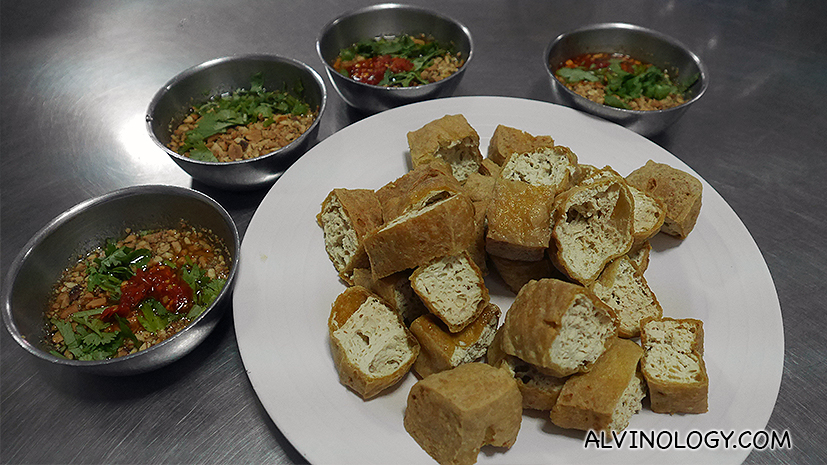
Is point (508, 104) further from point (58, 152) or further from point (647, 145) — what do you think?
point (58, 152)

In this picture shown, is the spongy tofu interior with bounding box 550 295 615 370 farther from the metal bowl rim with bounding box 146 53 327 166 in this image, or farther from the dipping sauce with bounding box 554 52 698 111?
the dipping sauce with bounding box 554 52 698 111

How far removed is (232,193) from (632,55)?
351 cm

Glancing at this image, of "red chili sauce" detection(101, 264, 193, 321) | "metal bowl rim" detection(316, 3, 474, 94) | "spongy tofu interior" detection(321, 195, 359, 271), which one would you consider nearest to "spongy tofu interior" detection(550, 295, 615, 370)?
"spongy tofu interior" detection(321, 195, 359, 271)

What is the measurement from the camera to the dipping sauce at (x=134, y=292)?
2783 mm

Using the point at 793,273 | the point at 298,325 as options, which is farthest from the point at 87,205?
the point at 793,273

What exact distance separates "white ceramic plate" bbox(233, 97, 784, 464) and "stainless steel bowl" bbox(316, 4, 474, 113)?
211 millimetres

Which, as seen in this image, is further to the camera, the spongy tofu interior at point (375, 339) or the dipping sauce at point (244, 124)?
the dipping sauce at point (244, 124)

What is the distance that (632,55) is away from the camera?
15.1ft

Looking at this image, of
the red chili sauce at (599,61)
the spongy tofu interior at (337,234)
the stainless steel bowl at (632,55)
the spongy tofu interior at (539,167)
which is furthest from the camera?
the red chili sauce at (599,61)

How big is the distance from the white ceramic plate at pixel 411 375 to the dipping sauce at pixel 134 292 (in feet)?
1.00

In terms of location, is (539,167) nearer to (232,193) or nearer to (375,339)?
(375,339)

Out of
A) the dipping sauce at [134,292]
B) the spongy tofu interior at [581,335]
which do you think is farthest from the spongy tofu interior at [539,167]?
the dipping sauce at [134,292]

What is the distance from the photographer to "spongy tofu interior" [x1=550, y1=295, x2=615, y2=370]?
2.35 meters

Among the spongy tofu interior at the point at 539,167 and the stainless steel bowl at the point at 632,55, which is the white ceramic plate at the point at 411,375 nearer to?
the stainless steel bowl at the point at 632,55
